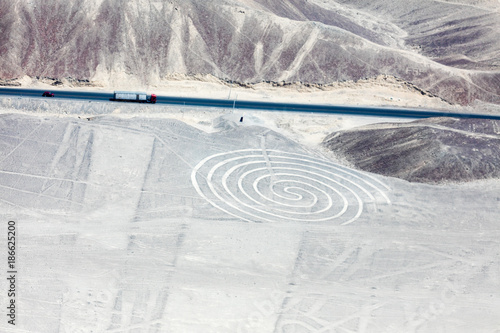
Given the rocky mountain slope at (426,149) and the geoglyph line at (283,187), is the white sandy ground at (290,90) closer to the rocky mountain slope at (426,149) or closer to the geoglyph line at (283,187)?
the rocky mountain slope at (426,149)

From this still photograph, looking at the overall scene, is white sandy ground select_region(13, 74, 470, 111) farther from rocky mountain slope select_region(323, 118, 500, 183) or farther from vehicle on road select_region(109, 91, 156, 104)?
rocky mountain slope select_region(323, 118, 500, 183)

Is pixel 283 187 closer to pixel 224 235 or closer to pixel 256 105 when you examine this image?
pixel 224 235

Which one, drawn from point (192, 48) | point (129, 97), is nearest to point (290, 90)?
point (192, 48)

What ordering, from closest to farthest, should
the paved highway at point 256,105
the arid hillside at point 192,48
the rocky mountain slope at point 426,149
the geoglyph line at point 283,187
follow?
the geoglyph line at point 283,187, the rocky mountain slope at point 426,149, the paved highway at point 256,105, the arid hillside at point 192,48

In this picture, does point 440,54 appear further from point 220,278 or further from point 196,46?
point 220,278

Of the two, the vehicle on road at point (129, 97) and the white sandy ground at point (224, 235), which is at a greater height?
the vehicle on road at point (129, 97)

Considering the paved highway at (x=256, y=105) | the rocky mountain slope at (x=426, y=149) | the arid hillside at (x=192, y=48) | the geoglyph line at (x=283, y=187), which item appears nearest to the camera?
the geoglyph line at (x=283, y=187)

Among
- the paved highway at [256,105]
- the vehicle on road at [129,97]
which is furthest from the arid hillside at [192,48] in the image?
the vehicle on road at [129,97]
